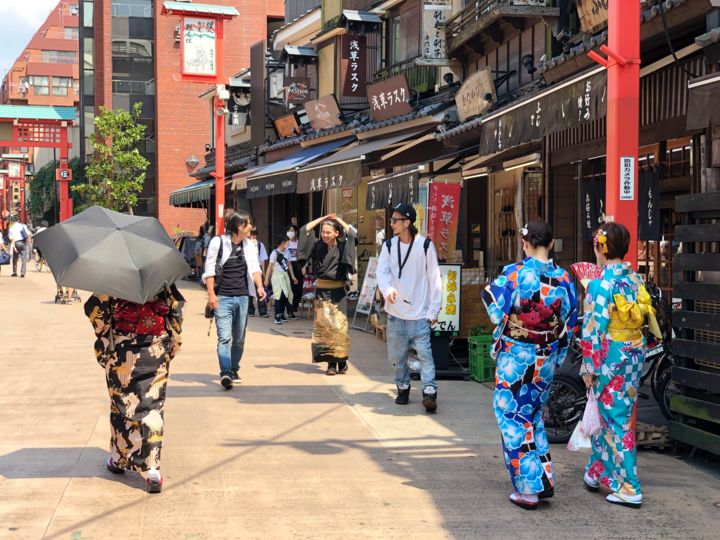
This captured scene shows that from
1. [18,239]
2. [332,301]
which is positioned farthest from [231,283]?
[18,239]

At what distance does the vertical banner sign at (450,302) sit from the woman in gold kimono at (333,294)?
1.10 m

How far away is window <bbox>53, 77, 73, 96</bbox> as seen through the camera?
9262 cm

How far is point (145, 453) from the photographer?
589cm

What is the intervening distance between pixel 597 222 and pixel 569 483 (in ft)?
15.4

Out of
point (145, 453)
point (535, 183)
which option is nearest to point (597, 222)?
point (535, 183)

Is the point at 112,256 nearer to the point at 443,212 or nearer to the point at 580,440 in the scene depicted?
the point at 580,440

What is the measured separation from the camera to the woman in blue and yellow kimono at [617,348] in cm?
568

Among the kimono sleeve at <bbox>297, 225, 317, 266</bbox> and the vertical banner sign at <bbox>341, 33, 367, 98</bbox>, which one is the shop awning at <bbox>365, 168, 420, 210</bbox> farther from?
the vertical banner sign at <bbox>341, 33, 367, 98</bbox>

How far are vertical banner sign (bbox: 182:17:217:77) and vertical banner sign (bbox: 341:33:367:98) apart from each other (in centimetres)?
319

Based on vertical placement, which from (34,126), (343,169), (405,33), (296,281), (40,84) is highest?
(40,84)

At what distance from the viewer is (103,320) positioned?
19.7ft

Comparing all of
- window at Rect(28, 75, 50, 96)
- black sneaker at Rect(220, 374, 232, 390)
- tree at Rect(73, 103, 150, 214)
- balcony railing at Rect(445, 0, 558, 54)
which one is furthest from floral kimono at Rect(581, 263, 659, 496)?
window at Rect(28, 75, 50, 96)

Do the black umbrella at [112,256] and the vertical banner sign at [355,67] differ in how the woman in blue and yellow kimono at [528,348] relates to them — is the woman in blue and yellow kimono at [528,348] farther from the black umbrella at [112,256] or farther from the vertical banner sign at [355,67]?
the vertical banner sign at [355,67]

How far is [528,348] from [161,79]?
1863 inches
